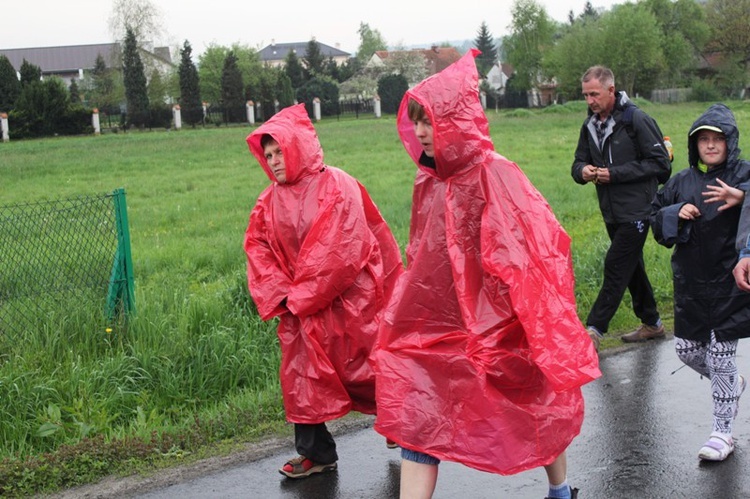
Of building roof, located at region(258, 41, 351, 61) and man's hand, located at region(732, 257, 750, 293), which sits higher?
building roof, located at region(258, 41, 351, 61)

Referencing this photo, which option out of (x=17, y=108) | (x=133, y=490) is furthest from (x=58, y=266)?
(x=17, y=108)

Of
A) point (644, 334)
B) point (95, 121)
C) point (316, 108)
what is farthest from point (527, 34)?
point (644, 334)

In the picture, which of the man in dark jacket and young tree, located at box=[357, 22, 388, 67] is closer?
the man in dark jacket

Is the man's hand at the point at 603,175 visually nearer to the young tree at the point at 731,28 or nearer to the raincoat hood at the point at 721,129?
the raincoat hood at the point at 721,129

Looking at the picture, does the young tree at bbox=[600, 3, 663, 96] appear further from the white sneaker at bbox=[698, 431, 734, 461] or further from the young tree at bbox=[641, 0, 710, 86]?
the white sneaker at bbox=[698, 431, 734, 461]

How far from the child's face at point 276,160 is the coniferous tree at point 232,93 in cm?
5984

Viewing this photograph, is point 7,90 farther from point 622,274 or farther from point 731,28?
point 731,28

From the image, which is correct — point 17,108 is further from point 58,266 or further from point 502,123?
point 58,266

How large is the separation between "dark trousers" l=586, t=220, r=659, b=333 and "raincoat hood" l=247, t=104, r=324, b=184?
263 centimetres

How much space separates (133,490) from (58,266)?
2.64 m

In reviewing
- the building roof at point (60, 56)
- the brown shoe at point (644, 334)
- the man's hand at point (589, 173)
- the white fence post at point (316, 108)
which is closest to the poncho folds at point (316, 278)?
the man's hand at point (589, 173)

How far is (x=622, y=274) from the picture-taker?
6617 millimetres

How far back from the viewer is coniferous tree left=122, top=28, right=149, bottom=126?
5938 centimetres

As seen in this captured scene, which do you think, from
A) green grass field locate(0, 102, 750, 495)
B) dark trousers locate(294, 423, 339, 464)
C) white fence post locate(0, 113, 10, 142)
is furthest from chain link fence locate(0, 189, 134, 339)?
white fence post locate(0, 113, 10, 142)
